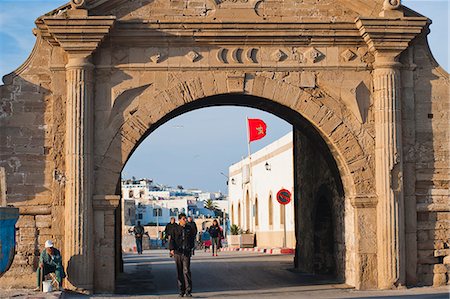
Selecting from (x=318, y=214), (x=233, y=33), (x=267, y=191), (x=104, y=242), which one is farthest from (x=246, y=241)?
(x=233, y=33)

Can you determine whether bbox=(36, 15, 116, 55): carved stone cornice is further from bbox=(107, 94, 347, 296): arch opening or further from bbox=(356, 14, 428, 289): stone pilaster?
bbox=(356, 14, 428, 289): stone pilaster

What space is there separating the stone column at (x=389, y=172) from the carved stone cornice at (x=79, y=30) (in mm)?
4886

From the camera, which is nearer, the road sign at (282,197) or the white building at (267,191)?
the road sign at (282,197)

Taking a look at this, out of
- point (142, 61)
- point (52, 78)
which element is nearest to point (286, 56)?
point (142, 61)

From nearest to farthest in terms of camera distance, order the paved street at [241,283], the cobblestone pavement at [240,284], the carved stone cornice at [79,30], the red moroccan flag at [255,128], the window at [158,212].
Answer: the cobblestone pavement at [240,284]
the paved street at [241,283]
the carved stone cornice at [79,30]
the red moroccan flag at [255,128]
the window at [158,212]

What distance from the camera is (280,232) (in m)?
33.9

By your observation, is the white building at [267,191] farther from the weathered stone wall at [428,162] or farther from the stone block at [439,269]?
the stone block at [439,269]

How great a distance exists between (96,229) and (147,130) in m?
1.95

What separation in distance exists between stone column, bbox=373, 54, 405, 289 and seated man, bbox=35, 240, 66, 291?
548 cm

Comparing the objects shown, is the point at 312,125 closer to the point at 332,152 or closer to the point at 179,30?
the point at 332,152

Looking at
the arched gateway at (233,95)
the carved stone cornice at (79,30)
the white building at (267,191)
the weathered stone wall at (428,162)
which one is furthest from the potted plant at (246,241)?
the carved stone cornice at (79,30)

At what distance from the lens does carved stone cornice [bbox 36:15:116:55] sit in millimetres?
15088

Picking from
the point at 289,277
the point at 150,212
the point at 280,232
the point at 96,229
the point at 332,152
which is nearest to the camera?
the point at 96,229

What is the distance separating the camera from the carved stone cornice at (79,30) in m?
15.1
